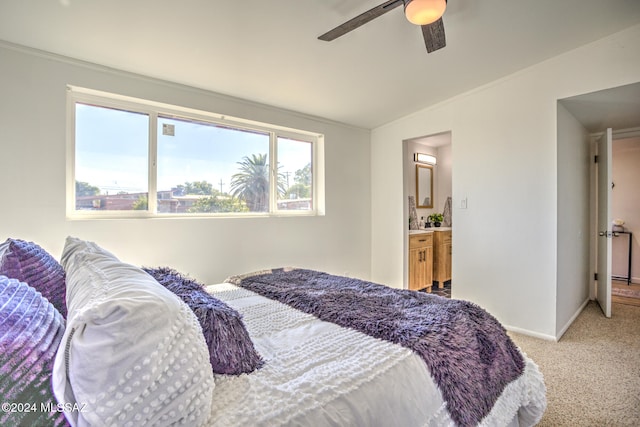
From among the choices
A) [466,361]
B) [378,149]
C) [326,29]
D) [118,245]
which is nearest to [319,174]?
[378,149]

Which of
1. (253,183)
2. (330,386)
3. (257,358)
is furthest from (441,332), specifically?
(253,183)

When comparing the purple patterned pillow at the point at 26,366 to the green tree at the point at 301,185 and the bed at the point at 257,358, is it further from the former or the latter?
the green tree at the point at 301,185

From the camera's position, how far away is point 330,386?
893mm

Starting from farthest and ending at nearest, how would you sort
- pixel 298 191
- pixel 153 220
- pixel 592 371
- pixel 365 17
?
pixel 298 191
pixel 153 220
pixel 592 371
pixel 365 17

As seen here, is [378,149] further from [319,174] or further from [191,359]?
[191,359]

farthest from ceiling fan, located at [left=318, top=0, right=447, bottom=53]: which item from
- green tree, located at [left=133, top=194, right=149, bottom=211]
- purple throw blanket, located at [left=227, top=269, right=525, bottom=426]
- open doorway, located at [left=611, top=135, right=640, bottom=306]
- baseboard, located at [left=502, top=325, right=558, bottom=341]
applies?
open doorway, located at [left=611, top=135, right=640, bottom=306]

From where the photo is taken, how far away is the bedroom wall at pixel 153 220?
6.88 ft

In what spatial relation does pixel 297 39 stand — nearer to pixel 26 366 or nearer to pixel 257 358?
pixel 257 358

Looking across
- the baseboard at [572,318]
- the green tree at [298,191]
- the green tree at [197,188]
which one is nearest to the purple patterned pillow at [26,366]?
the green tree at [197,188]

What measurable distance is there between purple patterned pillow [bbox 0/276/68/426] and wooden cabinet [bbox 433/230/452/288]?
468 cm

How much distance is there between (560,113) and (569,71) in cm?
35

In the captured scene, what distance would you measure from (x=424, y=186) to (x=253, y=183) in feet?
10.4

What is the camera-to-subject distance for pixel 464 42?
2.44 m

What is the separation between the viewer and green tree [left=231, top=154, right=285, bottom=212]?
10.9 ft
